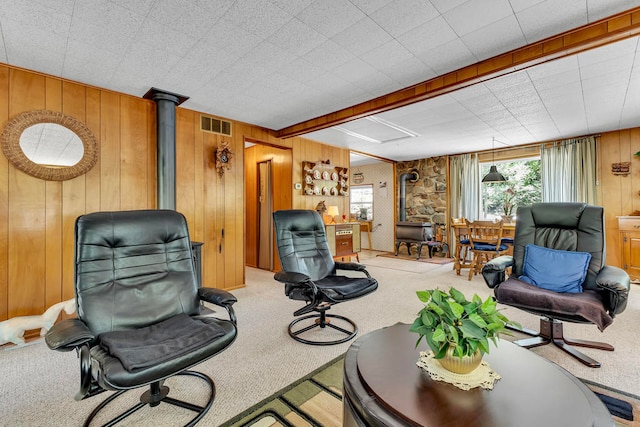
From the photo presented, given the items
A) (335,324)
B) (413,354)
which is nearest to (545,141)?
(335,324)

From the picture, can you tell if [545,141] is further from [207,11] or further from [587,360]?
[207,11]

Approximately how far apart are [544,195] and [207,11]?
234 inches

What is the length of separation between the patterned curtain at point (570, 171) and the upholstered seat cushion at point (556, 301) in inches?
144

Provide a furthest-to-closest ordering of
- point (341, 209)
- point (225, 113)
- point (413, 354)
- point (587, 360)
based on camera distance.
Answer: point (341, 209) < point (225, 113) < point (587, 360) < point (413, 354)

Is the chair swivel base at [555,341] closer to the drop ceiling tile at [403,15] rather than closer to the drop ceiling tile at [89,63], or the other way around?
the drop ceiling tile at [403,15]

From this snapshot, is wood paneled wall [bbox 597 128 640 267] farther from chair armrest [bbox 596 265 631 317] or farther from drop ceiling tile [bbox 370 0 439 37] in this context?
drop ceiling tile [bbox 370 0 439 37]

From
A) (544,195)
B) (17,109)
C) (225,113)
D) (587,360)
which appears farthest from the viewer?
(544,195)

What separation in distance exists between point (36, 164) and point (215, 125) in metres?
1.88

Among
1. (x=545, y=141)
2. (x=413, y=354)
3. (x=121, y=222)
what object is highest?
(x=545, y=141)

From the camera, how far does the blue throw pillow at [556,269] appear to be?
230 centimetres

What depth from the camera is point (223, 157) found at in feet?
12.8

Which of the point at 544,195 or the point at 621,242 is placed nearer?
the point at 621,242

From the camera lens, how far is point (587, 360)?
2.05 m

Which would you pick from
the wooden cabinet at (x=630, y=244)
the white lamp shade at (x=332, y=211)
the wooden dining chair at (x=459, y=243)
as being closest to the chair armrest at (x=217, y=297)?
the white lamp shade at (x=332, y=211)
